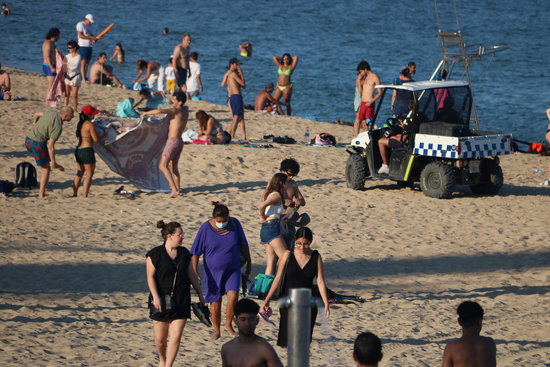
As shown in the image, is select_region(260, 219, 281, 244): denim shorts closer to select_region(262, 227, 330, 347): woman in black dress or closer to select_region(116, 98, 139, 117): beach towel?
select_region(262, 227, 330, 347): woman in black dress

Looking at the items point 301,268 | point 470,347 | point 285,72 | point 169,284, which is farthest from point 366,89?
point 470,347

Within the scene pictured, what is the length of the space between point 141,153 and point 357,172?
341cm

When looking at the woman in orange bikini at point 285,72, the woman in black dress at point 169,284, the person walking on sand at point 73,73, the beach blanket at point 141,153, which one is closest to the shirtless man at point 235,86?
the person walking on sand at point 73,73

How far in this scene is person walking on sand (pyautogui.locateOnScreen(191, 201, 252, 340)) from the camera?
7.89m

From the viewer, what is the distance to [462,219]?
43.3ft

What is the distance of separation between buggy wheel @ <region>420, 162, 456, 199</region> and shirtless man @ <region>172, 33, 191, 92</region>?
877cm

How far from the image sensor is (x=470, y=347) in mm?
5699

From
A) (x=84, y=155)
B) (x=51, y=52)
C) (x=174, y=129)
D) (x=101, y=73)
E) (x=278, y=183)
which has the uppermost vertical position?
(x=101, y=73)

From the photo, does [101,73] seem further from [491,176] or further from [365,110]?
[491,176]

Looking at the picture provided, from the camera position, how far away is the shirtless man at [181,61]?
70.4ft

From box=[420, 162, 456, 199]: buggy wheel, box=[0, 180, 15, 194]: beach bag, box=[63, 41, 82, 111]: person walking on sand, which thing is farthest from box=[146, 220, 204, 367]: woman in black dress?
box=[63, 41, 82, 111]: person walking on sand

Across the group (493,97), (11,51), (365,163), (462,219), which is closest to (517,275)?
(462,219)

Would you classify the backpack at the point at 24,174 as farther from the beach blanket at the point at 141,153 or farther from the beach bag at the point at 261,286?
the beach bag at the point at 261,286

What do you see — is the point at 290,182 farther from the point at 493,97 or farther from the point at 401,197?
the point at 493,97
